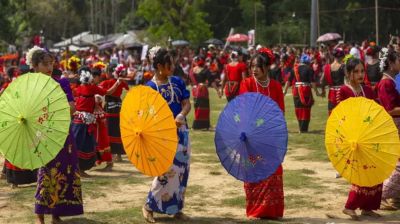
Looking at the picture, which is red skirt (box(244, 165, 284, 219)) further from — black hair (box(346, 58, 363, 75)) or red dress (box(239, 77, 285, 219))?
black hair (box(346, 58, 363, 75))

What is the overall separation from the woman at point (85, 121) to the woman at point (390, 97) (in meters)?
4.36

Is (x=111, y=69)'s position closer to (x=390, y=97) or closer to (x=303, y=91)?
(x=303, y=91)

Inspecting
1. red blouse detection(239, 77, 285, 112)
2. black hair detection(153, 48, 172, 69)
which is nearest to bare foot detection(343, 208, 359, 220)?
red blouse detection(239, 77, 285, 112)

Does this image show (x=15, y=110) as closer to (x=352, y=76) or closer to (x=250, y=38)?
(x=352, y=76)

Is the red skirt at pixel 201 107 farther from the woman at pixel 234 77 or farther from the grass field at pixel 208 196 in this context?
the grass field at pixel 208 196

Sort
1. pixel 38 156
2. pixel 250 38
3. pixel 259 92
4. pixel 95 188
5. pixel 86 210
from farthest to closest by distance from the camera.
A: 1. pixel 250 38
2. pixel 95 188
3. pixel 86 210
4. pixel 259 92
5. pixel 38 156

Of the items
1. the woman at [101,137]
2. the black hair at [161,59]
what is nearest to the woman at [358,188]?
the black hair at [161,59]

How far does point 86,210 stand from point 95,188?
1398mm

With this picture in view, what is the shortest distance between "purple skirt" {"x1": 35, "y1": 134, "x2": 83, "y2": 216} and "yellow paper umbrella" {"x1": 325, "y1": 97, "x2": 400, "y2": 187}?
2.60m

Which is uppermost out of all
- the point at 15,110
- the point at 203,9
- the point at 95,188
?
the point at 203,9

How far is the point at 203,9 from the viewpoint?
173 ft

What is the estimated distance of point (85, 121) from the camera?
10.5 meters

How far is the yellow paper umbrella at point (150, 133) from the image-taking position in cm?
678

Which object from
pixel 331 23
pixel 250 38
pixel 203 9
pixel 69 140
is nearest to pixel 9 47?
pixel 250 38
